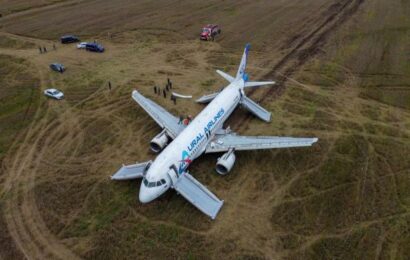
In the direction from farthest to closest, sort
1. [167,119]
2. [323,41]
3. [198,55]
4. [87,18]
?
1. [87,18]
2. [323,41]
3. [198,55]
4. [167,119]

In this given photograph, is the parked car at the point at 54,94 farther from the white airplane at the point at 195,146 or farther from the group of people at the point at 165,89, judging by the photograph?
the group of people at the point at 165,89

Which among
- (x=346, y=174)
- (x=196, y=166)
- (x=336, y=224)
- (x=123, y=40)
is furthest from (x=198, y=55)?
(x=336, y=224)

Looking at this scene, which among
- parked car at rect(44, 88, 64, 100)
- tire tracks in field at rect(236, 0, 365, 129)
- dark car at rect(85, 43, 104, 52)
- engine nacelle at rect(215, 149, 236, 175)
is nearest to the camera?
engine nacelle at rect(215, 149, 236, 175)

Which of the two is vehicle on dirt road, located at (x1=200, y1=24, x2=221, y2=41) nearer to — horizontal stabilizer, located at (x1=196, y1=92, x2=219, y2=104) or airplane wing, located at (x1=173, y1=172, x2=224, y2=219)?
horizontal stabilizer, located at (x1=196, y1=92, x2=219, y2=104)

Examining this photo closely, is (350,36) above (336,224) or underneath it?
above

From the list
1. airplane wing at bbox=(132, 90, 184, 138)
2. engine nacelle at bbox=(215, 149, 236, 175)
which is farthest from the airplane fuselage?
airplane wing at bbox=(132, 90, 184, 138)

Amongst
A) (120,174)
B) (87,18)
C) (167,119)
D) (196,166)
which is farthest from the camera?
(87,18)

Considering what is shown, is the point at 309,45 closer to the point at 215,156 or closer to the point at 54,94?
the point at 215,156

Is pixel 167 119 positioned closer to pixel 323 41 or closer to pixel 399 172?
pixel 399 172
